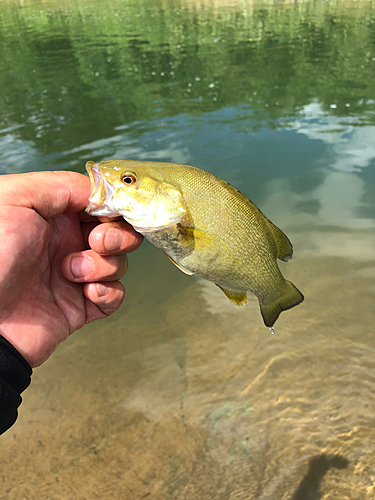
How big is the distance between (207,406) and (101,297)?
81.5 inches

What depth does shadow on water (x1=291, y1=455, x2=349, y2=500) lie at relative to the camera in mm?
3514

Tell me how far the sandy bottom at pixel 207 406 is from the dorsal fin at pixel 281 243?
2247mm

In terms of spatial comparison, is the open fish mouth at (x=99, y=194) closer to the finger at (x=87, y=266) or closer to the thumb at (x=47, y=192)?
the thumb at (x=47, y=192)

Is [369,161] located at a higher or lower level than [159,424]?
higher

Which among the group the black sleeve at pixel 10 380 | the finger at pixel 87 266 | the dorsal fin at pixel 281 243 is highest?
the dorsal fin at pixel 281 243

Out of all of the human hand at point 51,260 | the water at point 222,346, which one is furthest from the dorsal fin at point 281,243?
the water at point 222,346

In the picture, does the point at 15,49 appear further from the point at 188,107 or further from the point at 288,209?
the point at 288,209

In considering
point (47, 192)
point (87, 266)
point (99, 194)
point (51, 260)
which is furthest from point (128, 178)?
point (51, 260)

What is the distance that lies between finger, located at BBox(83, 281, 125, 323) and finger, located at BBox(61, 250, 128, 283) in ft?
0.44

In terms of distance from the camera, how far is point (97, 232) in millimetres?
2660

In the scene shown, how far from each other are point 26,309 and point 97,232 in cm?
77

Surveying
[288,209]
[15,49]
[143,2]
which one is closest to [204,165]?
[288,209]

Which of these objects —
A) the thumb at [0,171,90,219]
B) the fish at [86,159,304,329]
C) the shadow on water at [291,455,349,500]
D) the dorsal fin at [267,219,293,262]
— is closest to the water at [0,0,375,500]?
the shadow on water at [291,455,349,500]

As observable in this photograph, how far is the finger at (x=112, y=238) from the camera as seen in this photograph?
8.71ft
